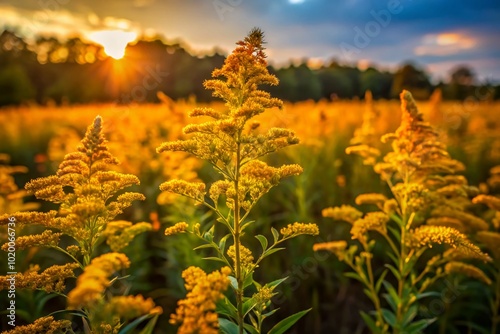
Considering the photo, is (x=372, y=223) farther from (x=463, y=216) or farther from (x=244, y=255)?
(x=244, y=255)

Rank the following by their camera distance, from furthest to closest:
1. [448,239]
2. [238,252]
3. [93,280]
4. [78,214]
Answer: [448,239] → [238,252] → [78,214] → [93,280]

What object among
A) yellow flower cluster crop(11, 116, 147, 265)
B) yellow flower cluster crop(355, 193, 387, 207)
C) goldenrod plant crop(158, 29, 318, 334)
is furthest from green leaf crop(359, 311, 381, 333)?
yellow flower cluster crop(11, 116, 147, 265)

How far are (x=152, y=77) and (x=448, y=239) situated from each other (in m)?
16.1

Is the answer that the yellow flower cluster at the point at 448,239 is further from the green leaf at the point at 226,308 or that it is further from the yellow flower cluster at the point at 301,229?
the green leaf at the point at 226,308

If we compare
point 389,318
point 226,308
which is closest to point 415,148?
point 389,318

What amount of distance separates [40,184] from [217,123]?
2.92 ft

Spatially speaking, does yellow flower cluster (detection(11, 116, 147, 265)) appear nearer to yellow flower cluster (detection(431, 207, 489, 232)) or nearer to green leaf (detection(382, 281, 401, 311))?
green leaf (detection(382, 281, 401, 311))

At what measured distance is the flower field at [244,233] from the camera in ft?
6.37

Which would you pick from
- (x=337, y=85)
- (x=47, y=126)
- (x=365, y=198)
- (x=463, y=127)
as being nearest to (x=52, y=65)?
(x=337, y=85)

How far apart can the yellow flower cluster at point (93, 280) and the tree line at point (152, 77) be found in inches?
283

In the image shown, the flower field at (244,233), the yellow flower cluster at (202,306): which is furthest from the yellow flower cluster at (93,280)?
the yellow flower cluster at (202,306)

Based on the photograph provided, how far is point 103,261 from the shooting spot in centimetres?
148

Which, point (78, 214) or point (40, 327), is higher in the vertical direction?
point (78, 214)

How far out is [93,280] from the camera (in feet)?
4.41
